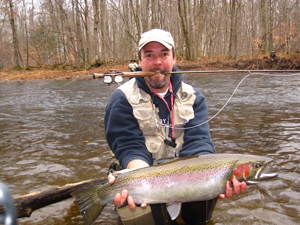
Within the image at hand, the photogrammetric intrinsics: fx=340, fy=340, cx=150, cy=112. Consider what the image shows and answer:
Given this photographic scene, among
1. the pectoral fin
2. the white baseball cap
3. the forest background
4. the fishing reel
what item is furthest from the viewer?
the forest background

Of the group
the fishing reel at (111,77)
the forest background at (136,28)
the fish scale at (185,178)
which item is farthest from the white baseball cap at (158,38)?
the forest background at (136,28)

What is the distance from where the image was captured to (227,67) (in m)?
20.1

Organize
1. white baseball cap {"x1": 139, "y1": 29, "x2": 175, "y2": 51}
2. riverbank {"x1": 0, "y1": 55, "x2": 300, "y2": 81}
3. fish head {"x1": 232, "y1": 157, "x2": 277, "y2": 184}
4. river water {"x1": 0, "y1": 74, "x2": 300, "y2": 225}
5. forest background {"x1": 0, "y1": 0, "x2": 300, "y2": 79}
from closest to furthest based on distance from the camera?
fish head {"x1": 232, "y1": 157, "x2": 277, "y2": 184}, white baseball cap {"x1": 139, "y1": 29, "x2": 175, "y2": 51}, river water {"x1": 0, "y1": 74, "x2": 300, "y2": 225}, riverbank {"x1": 0, "y1": 55, "x2": 300, "y2": 81}, forest background {"x1": 0, "y1": 0, "x2": 300, "y2": 79}

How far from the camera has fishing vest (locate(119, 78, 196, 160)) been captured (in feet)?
10.7

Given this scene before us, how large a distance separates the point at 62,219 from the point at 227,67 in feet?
58.2

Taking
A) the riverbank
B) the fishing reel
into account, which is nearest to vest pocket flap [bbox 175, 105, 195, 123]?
the fishing reel

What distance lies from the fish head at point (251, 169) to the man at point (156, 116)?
2.17ft

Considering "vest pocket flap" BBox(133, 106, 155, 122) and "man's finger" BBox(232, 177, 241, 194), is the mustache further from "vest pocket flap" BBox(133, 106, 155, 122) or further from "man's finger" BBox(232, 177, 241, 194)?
"man's finger" BBox(232, 177, 241, 194)

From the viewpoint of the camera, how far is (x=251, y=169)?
2.50 metres

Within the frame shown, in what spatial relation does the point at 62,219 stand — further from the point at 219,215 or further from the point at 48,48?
the point at 48,48

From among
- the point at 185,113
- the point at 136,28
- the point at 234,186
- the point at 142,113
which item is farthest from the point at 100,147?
the point at 136,28

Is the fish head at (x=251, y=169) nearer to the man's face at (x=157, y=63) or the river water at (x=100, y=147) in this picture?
the river water at (x=100, y=147)

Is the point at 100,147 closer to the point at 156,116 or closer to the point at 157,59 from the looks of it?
the point at 156,116

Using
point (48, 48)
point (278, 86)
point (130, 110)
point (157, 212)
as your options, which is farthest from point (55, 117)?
point (48, 48)
